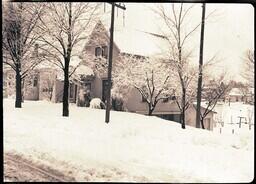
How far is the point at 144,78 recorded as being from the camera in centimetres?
328

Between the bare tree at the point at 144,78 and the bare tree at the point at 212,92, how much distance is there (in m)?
0.35

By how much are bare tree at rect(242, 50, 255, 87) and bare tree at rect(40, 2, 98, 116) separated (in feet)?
5.39

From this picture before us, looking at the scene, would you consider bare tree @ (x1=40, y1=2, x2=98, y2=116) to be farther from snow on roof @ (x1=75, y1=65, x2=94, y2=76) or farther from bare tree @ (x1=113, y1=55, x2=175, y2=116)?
bare tree @ (x1=113, y1=55, x2=175, y2=116)

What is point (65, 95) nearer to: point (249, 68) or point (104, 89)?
point (104, 89)

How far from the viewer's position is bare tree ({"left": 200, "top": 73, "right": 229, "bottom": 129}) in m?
3.17

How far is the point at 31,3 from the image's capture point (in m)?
3.34

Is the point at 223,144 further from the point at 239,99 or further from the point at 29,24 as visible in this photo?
the point at 29,24

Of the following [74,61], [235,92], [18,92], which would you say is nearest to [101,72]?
[74,61]

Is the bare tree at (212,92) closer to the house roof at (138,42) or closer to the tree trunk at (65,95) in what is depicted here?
the house roof at (138,42)

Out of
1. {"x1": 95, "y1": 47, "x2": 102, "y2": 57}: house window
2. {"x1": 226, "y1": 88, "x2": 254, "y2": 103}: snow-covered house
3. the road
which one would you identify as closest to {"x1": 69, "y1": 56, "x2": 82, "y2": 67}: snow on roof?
{"x1": 95, "y1": 47, "x2": 102, "y2": 57}: house window

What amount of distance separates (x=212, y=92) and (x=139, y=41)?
92cm

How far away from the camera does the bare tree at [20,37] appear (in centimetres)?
334

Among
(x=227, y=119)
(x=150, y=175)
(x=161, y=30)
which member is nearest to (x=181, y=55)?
(x=161, y=30)

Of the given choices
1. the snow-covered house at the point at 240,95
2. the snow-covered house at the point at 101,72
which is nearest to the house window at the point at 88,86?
the snow-covered house at the point at 101,72
